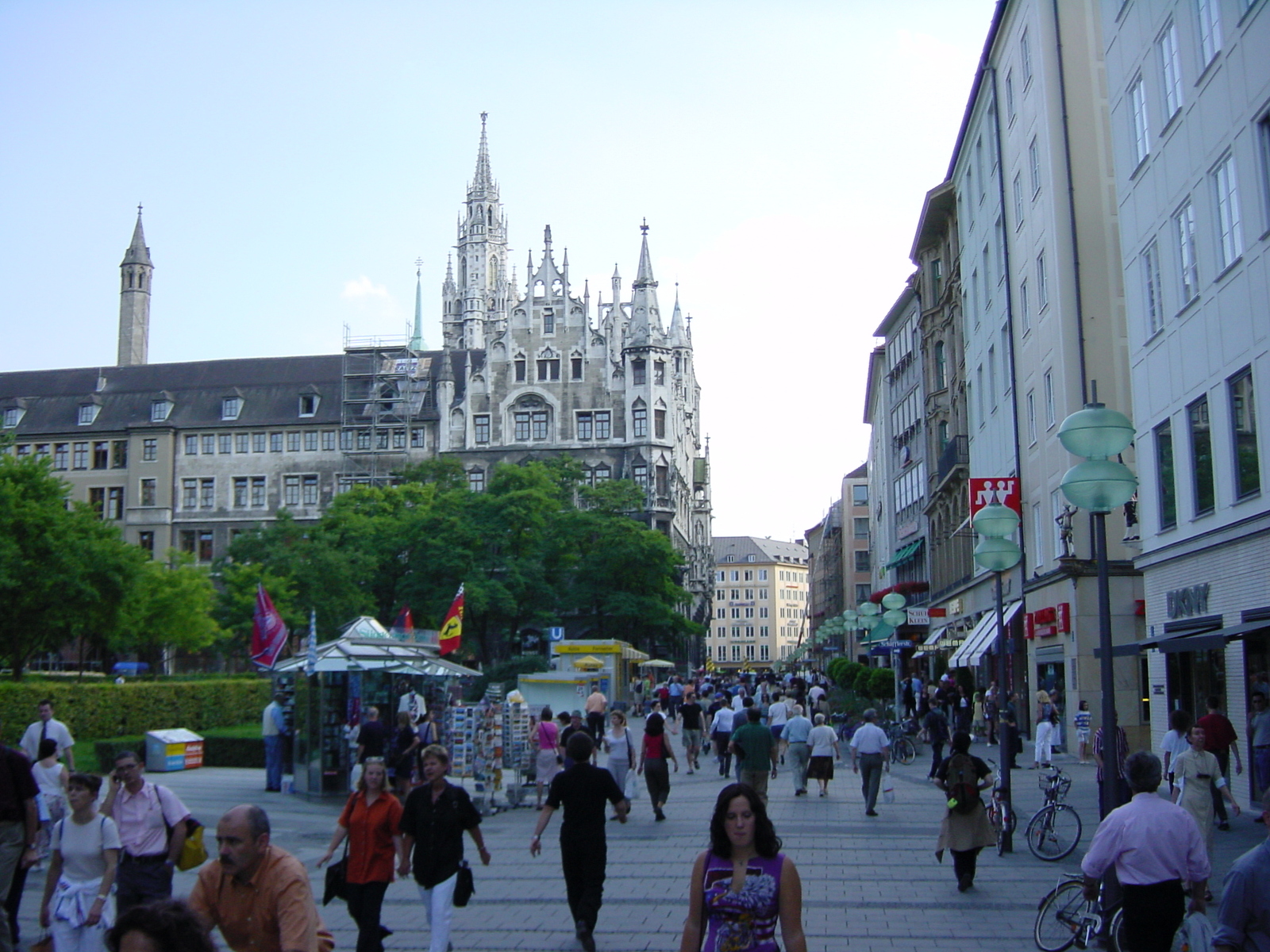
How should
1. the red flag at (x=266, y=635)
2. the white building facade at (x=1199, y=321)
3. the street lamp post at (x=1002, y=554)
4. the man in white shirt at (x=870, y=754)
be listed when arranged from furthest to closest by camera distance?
the red flag at (x=266, y=635), the man in white shirt at (x=870, y=754), the white building facade at (x=1199, y=321), the street lamp post at (x=1002, y=554)

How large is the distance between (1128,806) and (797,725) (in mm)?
16423

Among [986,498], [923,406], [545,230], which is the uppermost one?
[545,230]

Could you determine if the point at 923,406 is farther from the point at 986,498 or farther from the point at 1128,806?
the point at 1128,806

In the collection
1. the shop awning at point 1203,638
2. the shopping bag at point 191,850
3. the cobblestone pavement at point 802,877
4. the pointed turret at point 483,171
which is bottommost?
the cobblestone pavement at point 802,877

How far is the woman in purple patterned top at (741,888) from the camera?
5.61m

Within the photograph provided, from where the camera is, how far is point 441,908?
9242mm

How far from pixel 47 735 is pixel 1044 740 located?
17.3 metres

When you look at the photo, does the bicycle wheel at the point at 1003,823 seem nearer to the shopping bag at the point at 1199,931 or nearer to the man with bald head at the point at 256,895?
the shopping bag at the point at 1199,931

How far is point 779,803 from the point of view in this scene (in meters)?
22.4

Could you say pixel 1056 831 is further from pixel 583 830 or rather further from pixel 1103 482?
pixel 583 830

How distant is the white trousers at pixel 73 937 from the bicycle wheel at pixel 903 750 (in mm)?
23384

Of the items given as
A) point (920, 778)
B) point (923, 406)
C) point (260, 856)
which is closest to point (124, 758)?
point (260, 856)

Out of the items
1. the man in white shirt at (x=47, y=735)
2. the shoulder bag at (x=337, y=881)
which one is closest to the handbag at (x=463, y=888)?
the shoulder bag at (x=337, y=881)

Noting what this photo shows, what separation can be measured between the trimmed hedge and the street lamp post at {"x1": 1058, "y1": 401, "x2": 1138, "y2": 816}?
84.4 ft
